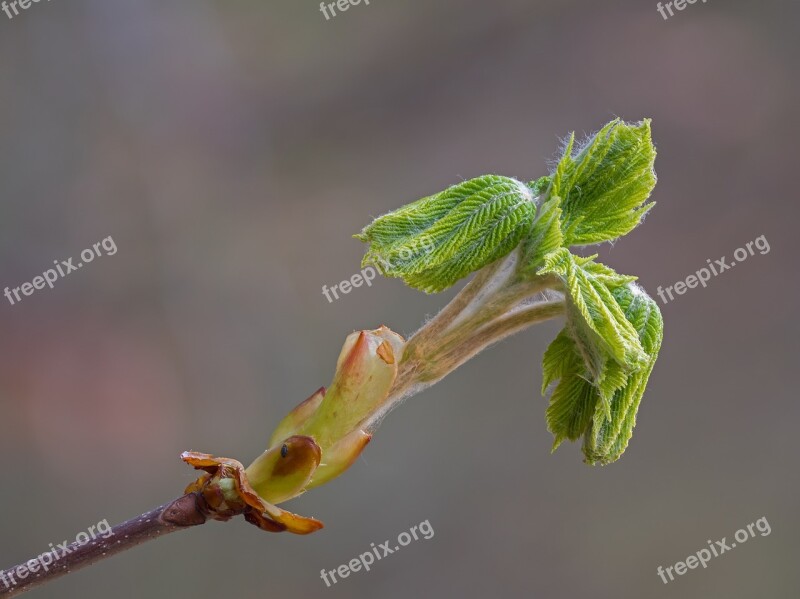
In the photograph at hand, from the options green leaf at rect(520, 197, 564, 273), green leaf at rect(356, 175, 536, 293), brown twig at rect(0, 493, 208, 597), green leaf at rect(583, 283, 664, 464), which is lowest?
green leaf at rect(583, 283, 664, 464)

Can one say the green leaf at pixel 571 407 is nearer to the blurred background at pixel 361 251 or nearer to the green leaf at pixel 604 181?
the green leaf at pixel 604 181

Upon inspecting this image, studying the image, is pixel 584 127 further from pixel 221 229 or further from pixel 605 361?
pixel 605 361

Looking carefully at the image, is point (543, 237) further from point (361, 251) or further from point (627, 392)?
point (361, 251)

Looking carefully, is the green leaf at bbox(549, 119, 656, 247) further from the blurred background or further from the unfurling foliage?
the blurred background

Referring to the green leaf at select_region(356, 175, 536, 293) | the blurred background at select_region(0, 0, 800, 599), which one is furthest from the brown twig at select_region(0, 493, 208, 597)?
the blurred background at select_region(0, 0, 800, 599)

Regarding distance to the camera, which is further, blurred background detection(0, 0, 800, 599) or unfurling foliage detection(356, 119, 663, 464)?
blurred background detection(0, 0, 800, 599)

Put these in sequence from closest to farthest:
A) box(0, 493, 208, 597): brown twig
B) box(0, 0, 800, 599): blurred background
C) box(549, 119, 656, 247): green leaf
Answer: box(0, 493, 208, 597): brown twig
box(549, 119, 656, 247): green leaf
box(0, 0, 800, 599): blurred background

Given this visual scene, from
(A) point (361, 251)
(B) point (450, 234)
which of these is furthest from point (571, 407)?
(A) point (361, 251)

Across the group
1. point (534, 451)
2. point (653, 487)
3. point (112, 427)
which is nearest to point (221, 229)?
point (112, 427)
